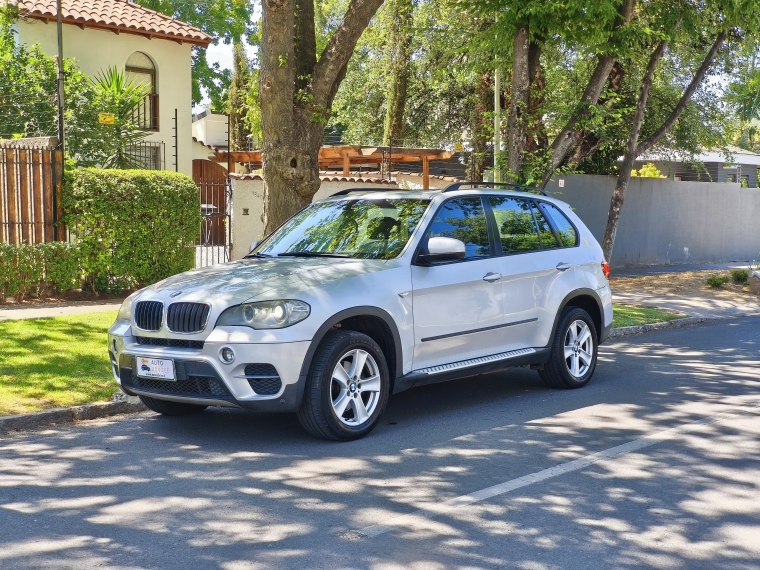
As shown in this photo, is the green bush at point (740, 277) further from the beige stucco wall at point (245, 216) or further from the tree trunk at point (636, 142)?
the beige stucco wall at point (245, 216)

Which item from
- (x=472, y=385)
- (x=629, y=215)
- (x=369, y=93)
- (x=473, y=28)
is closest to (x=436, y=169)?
(x=369, y=93)

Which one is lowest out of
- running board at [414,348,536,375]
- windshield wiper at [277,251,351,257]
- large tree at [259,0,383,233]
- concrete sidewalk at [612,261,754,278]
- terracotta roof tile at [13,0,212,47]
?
concrete sidewalk at [612,261,754,278]

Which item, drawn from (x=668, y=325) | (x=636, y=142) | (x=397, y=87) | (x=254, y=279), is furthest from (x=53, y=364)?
(x=397, y=87)

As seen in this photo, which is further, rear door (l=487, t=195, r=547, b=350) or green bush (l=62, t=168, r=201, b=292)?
green bush (l=62, t=168, r=201, b=292)

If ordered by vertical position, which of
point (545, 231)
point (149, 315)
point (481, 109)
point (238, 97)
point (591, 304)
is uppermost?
point (238, 97)

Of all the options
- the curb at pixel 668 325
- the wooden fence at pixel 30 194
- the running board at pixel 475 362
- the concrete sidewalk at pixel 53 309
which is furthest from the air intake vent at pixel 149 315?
the wooden fence at pixel 30 194

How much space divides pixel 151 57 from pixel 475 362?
20906 mm

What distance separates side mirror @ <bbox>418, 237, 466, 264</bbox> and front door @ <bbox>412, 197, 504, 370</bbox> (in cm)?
10

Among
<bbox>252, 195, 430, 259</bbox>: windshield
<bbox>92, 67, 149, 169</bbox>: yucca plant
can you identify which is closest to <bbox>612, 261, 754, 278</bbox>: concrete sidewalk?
<bbox>92, 67, 149, 169</bbox>: yucca plant

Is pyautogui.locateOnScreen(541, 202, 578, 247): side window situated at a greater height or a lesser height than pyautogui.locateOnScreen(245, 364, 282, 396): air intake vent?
greater

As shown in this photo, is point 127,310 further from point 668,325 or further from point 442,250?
point 668,325

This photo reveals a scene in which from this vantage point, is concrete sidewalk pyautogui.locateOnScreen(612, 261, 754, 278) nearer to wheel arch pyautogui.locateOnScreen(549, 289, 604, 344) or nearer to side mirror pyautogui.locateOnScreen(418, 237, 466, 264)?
wheel arch pyautogui.locateOnScreen(549, 289, 604, 344)

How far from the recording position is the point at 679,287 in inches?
759

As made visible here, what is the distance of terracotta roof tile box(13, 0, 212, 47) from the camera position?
23.3 m
